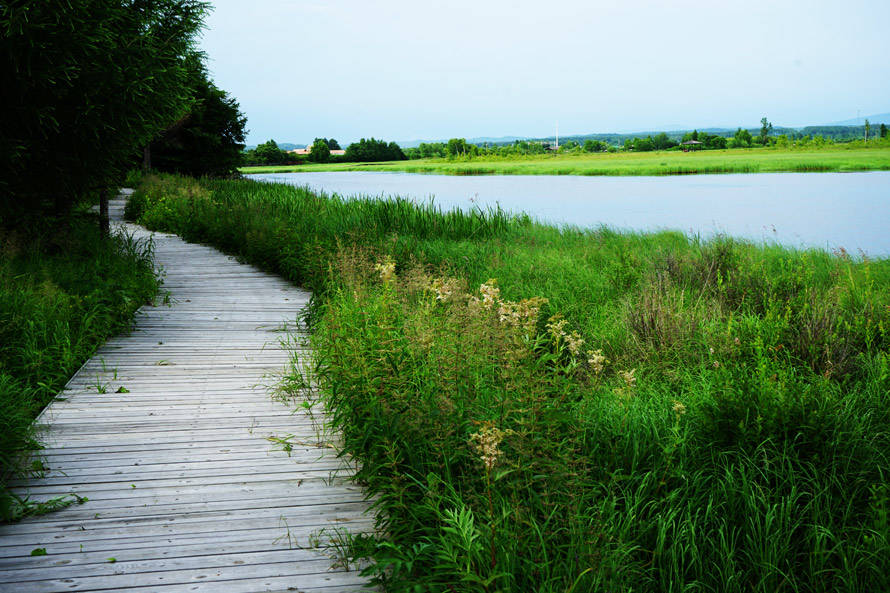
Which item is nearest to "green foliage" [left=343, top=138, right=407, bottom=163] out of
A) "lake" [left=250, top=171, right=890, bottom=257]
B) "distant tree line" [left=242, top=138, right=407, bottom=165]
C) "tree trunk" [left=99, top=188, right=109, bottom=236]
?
"distant tree line" [left=242, top=138, right=407, bottom=165]

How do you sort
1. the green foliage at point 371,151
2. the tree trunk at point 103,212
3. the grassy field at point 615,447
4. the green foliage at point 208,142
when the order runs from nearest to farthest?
1. the grassy field at point 615,447
2. the tree trunk at point 103,212
3. the green foliage at point 208,142
4. the green foliage at point 371,151

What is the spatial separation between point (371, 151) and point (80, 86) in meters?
84.0

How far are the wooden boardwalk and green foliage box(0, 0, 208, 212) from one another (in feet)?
9.82

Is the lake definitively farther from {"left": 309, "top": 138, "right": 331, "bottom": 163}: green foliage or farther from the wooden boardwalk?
{"left": 309, "top": 138, "right": 331, "bottom": 163}: green foliage

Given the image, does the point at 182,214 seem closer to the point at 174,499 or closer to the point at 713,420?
the point at 174,499

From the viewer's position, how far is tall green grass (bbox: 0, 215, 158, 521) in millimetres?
3617

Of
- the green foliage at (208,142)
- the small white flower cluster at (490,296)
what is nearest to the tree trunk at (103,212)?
the small white flower cluster at (490,296)

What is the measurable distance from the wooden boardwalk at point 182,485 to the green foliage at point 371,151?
3312 inches

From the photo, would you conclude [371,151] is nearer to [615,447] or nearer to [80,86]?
[80,86]

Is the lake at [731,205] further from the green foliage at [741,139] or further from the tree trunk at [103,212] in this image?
the green foliage at [741,139]

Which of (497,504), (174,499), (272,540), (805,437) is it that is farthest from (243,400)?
(805,437)

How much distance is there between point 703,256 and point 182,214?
12.5 m

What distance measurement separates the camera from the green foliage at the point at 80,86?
6430mm

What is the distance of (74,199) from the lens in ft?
28.8
